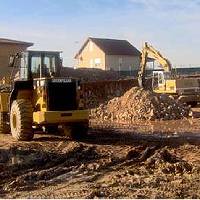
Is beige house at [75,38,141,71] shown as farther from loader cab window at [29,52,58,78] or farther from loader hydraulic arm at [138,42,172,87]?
loader cab window at [29,52,58,78]

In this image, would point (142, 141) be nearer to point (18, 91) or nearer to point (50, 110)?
point (50, 110)

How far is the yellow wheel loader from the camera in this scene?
1612 cm

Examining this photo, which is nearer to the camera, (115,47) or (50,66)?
(50,66)

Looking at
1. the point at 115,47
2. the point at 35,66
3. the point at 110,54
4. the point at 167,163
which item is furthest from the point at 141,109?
the point at 115,47

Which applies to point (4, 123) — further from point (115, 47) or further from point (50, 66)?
point (115, 47)

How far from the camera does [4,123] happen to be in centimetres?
1877

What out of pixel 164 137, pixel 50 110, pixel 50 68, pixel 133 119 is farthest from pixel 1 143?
pixel 133 119

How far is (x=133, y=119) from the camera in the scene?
1000 inches

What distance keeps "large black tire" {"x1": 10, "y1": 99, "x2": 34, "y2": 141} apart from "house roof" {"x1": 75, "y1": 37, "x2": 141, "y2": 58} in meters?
56.0

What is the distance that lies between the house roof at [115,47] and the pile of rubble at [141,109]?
45107 millimetres

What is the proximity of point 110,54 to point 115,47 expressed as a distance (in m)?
2.86

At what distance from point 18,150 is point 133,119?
1179 cm

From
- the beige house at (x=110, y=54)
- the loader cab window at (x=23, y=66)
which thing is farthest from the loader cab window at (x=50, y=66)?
the beige house at (x=110, y=54)

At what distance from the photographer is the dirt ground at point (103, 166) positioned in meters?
9.15
